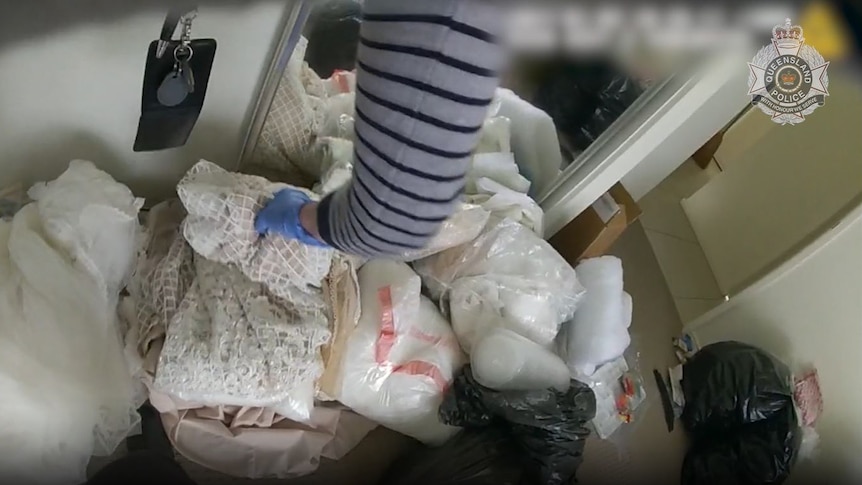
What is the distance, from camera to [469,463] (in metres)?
1.23

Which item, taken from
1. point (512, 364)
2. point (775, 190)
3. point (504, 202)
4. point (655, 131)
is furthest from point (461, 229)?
point (775, 190)

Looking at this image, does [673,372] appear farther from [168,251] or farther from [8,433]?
[8,433]

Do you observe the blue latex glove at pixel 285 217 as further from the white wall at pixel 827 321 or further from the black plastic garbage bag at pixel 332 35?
the white wall at pixel 827 321

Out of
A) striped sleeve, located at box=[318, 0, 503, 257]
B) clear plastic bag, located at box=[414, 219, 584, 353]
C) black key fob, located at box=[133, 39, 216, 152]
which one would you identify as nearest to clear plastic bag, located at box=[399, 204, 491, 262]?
clear plastic bag, located at box=[414, 219, 584, 353]

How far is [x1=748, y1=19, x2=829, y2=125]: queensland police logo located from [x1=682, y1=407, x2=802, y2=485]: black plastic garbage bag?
1.94ft

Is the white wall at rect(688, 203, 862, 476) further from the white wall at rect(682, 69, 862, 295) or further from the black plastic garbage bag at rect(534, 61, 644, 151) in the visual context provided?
the black plastic garbage bag at rect(534, 61, 644, 151)

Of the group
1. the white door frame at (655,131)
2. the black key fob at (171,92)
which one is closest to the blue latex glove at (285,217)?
the black key fob at (171,92)

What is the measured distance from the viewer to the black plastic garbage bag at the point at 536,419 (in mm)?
1233

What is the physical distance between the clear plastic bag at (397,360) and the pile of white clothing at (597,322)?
9.7 inches

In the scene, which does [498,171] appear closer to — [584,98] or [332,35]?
[584,98]

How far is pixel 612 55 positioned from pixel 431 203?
0.45 meters

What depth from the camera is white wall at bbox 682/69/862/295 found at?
1.57 m

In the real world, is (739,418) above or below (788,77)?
below

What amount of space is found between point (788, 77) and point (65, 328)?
1.18 meters
